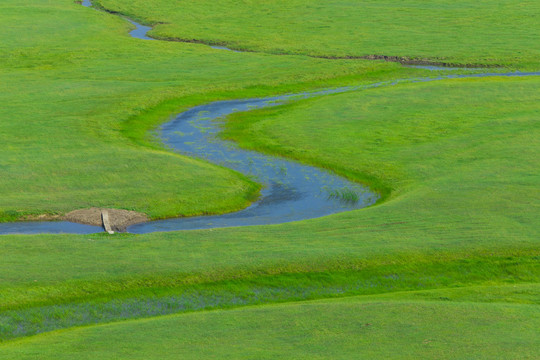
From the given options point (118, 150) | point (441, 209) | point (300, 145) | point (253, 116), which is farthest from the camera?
point (253, 116)

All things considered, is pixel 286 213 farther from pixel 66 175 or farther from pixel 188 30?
pixel 188 30

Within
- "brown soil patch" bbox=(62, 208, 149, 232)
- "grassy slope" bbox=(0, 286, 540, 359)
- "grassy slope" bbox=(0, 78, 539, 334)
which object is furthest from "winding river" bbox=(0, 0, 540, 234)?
"grassy slope" bbox=(0, 286, 540, 359)

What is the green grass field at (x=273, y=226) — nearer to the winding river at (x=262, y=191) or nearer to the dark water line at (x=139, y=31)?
the winding river at (x=262, y=191)

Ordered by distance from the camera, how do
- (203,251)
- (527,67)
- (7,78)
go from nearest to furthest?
1. (203,251)
2. (7,78)
3. (527,67)

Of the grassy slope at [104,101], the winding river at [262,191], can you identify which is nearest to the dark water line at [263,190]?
the winding river at [262,191]

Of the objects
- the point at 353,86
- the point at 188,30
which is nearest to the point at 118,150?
the point at 353,86

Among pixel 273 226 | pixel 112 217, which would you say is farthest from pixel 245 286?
pixel 112 217

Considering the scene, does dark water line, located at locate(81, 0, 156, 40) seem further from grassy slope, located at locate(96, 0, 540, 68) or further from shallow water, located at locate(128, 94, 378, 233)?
shallow water, located at locate(128, 94, 378, 233)
